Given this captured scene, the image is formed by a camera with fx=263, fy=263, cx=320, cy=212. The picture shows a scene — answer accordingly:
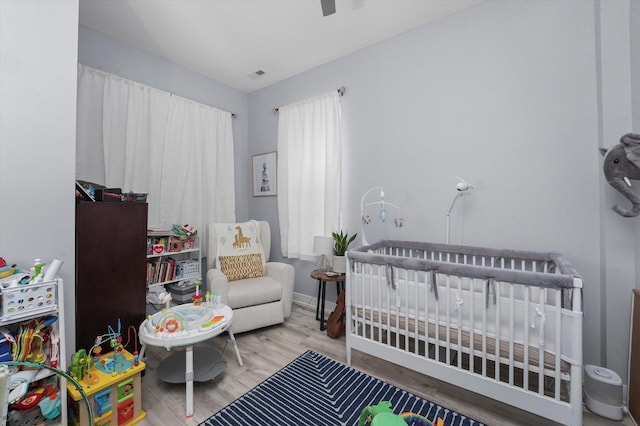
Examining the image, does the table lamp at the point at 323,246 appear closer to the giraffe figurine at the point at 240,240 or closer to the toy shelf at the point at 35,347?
the giraffe figurine at the point at 240,240

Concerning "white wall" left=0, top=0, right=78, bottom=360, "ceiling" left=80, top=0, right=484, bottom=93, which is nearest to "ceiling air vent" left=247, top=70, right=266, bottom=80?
"ceiling" left=80, top=0, right=484, bottom=93

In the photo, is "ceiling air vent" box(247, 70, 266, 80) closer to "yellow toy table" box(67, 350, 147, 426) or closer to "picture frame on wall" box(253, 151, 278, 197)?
"picture frame on wall" box(253, 151, 278, 197)

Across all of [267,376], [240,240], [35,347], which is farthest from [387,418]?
[240,240]

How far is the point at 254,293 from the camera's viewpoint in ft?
7.82

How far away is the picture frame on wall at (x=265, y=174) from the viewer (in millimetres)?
3402

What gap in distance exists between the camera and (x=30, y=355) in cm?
122

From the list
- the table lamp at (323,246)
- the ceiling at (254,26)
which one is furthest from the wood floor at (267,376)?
the ceiling at (254,26)

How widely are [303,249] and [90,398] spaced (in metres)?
2.08

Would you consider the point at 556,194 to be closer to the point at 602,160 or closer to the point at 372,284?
the point at 602,160

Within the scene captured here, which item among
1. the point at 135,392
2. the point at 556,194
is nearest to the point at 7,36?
the point at 135,392

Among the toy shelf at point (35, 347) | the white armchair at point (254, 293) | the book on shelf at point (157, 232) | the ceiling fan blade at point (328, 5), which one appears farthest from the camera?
the book on shelf at point (157, 232)

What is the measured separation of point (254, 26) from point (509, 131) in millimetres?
2272

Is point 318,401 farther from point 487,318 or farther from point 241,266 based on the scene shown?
point 241,266

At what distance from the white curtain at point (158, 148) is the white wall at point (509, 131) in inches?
66.6
